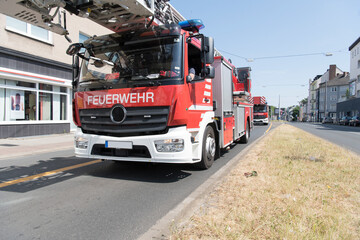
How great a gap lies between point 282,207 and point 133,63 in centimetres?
334

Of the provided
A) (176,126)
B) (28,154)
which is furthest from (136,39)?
(28,154)

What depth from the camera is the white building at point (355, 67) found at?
46.3 metres

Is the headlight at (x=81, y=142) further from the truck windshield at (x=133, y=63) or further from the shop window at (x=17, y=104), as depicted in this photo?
the shop window at (x=17, y=104)

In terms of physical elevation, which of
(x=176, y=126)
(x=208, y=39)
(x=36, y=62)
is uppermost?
(x=36, y=62)

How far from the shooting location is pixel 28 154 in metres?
7.57

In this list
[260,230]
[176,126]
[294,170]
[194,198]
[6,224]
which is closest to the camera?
[260,230]

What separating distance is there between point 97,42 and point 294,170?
476 centimetres

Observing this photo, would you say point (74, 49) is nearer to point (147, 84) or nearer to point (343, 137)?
point (147, 84)

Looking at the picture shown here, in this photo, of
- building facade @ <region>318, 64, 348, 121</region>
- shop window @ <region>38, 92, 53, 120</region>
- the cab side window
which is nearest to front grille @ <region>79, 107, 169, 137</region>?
the cab side window

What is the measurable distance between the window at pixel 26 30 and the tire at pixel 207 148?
11612 mm

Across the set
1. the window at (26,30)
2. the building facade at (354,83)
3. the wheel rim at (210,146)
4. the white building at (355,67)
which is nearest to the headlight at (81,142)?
the wheel rim at (210,146)

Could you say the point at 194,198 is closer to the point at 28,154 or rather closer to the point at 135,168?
the point at 135,168

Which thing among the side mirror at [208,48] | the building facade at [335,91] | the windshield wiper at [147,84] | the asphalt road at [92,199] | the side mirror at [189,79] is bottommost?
the asphalt road at [92,199]

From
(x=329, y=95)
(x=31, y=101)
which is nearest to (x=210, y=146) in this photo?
(x=31, y=101)
